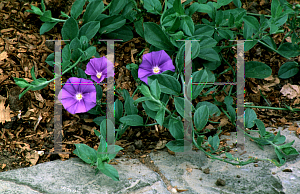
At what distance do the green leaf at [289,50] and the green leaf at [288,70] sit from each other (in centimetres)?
6

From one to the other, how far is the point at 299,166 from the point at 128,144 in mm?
815

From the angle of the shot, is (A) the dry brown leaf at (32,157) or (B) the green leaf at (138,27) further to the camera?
(B) the green leaf at (138,27)

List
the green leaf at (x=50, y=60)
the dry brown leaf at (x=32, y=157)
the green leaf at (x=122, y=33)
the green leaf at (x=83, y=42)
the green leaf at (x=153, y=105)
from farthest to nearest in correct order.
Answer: the green leaf at (x=122, y=33) → the green leaf at (x=50, y=60) → the green leaf at (x=83, y=42) → the dry brown leaf at (x=32, y=157) → the green leaf at (x=153, y=105)

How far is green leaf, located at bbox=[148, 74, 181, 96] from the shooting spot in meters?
1.27

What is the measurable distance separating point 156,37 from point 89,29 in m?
0.37

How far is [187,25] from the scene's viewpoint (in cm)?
136

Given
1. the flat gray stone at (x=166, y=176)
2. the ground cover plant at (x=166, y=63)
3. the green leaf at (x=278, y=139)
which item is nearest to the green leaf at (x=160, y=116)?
the ground cover plant at (x=166, y=63)

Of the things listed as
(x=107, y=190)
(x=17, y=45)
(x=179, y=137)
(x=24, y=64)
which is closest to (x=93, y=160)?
(x=107, y=190)

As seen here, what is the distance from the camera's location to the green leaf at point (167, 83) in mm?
1269

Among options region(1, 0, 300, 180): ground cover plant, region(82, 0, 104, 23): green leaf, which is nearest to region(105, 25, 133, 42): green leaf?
region(1, 0, 300, 180): ground cover plant

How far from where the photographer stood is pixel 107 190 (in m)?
1.07

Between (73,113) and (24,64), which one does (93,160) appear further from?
(24,64)

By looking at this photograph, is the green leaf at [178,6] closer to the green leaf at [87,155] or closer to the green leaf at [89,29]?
the green leaf at [89,29]

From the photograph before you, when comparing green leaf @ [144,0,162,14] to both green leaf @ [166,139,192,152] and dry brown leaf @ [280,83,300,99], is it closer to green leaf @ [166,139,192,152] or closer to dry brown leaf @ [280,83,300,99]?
green leaf @ [166,139,192,152]
